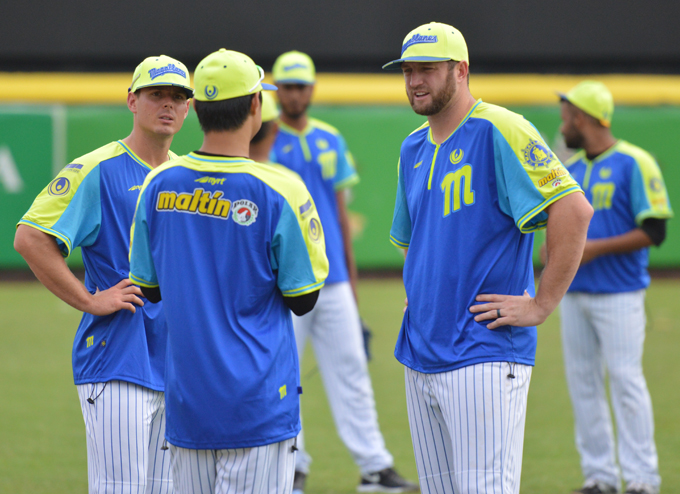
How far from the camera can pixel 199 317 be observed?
250cm

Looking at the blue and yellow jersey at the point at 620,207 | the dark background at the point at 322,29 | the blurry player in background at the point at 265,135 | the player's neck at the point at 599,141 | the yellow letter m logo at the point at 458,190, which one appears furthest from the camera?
the dark background at the point at 322,29

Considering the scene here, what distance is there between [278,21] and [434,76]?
10.9m

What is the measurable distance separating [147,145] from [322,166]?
214 centimetres

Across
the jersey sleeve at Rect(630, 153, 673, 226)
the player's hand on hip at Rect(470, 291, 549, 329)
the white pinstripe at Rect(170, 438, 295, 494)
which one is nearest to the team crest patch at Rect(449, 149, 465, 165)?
the player's hand on hip at Rect(470, 291, 549, 329)

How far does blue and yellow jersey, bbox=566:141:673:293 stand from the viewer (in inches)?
190

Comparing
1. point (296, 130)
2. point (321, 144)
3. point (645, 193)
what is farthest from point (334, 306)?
point (645, 193)

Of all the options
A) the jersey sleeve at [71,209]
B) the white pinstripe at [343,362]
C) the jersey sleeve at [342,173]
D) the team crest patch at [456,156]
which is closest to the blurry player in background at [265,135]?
the jersey sleeve at [342,173]

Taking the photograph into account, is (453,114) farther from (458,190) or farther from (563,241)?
(563,241)

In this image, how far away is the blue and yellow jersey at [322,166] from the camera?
205 inches

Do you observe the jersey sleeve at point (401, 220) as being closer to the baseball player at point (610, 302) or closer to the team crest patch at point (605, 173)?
the baseball player at point (610, 302)

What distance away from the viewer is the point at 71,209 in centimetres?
303

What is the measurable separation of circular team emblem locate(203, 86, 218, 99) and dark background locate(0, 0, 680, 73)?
11.2 metres

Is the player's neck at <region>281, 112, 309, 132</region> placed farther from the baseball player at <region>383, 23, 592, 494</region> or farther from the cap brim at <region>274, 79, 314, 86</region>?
the baseball player at <region>383, 23, 592, 494</region>

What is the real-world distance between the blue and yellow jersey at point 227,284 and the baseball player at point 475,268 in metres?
0.62
